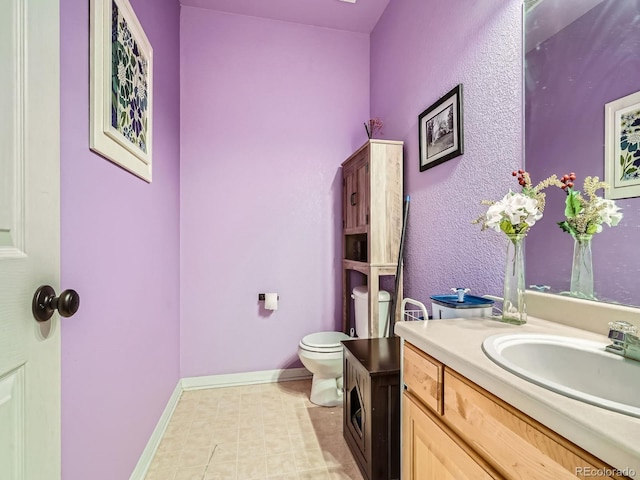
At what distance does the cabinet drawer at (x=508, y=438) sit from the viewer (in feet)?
1.61

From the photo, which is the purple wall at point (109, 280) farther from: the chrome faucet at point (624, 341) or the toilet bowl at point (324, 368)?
the chrome faucet at point (624, 341)

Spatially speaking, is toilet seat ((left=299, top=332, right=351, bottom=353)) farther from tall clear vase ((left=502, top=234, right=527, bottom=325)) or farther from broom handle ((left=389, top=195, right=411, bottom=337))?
tall clear vase ((left=502, top=234, right=527, bottom=325))

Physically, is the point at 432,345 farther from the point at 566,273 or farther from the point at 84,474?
the point at 84,474

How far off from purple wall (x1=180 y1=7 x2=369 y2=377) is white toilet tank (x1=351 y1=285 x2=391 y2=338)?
16.8 inches

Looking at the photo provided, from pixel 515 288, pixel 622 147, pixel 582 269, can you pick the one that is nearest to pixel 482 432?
pixel 515 288

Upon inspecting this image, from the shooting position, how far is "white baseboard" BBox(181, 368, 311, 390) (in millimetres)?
2260

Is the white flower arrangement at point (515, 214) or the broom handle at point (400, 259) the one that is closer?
the white flower arrangement at point (515, 214)

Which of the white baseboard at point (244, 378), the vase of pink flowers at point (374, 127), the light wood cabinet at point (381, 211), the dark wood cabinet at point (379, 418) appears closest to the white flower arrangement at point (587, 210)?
the dark wood cabinet at point (379, 418)

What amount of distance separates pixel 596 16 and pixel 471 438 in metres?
1.31

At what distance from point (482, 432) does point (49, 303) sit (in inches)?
37.2

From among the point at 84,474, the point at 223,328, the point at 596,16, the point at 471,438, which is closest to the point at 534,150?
the point at 596,16

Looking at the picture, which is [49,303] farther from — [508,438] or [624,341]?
[624,341]

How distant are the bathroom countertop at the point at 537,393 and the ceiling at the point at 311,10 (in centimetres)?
241

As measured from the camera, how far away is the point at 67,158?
86 centimetres
